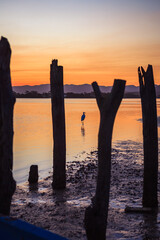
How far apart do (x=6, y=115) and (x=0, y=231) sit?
1658 mm

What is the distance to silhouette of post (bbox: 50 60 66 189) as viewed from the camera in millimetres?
7105

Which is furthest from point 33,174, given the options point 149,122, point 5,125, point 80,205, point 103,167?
point 5,125

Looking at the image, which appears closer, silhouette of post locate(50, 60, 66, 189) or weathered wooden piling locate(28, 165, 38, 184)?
silhouette of post locate(50, 60, 66, 189)

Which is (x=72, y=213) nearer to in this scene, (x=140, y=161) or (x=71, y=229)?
(x=71, y=229)

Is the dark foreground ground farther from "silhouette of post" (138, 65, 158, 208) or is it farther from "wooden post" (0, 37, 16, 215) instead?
"wooden post" (0, 37, 16, 215)

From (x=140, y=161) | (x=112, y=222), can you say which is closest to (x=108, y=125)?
(x=112, y=222)

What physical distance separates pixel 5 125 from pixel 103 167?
158cm

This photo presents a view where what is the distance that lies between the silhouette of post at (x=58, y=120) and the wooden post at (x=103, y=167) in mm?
2852

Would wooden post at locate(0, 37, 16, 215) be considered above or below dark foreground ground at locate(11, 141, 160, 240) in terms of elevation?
above

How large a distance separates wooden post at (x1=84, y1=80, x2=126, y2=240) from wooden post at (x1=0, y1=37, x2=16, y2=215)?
126 centimetres

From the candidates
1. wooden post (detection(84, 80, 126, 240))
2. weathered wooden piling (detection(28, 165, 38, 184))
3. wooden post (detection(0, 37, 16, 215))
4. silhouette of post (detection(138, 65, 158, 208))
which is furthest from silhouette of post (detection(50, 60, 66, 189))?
wooden post (detection(0, 37, 16, 215))

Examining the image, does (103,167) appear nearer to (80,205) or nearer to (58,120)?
(80,205)

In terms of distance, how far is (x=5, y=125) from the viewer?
4055mm

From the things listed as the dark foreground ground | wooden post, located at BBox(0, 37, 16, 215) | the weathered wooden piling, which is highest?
wooden post, located at BBox(0, 37, 16, 215)
